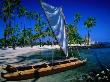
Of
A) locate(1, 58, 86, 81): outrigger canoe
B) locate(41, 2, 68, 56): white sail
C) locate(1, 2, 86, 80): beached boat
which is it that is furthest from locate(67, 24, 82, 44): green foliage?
locate(41, 2, 68, 56): white sail

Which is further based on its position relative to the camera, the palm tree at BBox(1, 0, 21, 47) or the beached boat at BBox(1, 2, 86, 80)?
the palm tree at BBox(1, 0, 21, 47)

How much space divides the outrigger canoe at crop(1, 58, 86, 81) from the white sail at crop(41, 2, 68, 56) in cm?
299

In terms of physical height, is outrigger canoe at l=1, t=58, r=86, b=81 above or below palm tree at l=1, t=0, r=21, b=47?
below

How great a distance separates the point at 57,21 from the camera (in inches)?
1251

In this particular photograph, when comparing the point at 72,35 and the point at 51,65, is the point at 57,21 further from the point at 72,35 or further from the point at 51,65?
the point at 72,35

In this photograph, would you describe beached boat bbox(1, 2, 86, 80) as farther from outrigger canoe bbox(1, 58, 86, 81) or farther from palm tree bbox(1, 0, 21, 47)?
palm tree bbox(1, 0, 21, 47)

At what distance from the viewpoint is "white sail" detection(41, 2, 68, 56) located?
29.4m

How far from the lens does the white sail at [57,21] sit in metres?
29.4

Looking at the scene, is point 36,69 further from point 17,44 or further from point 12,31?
point 17,44

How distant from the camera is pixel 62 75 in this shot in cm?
3269

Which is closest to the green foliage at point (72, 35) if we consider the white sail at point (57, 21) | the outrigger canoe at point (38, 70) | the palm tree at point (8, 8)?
the palm tree at point (8, 8)

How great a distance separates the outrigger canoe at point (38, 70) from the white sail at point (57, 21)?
2.99 metres

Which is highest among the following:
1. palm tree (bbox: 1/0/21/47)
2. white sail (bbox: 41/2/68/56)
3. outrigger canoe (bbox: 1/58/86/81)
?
palm tree (bbox: 1/0/21/47)

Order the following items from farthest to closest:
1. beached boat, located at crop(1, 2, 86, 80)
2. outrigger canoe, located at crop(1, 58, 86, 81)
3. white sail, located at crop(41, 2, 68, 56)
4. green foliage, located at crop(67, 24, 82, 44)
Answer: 1. green foliage, located at crop(67, 24, 82, 44)
2. white sail, located at crop(41, 2, 68, 56)
3. beached boat, located at crop(1, 2, 86, 80)
4. outrigger canoe, located at crop(1, 58, 86, 81)
